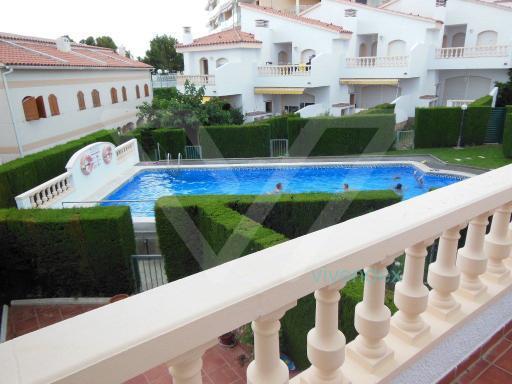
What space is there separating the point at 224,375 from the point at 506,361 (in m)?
4.63

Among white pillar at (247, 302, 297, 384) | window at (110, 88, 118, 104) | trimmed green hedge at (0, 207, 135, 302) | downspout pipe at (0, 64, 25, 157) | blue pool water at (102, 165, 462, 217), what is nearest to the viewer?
white pillar at (247, 302, 297, 384)

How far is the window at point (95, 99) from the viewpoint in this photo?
28875mm

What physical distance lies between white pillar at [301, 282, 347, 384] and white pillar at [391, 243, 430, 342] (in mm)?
553

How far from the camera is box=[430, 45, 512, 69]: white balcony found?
2708cm

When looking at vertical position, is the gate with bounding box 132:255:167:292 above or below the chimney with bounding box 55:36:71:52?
below

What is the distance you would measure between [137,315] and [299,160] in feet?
68.8

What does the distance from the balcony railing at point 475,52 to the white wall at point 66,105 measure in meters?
26.1

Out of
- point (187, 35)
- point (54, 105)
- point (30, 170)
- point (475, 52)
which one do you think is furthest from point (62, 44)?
point (475, 52)

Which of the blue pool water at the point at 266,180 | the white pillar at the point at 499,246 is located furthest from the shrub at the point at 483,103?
the white pillar at the point at 499,246

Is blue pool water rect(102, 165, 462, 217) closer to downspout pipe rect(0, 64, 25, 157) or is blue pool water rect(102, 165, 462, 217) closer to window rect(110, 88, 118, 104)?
downspout pipe rect(0, 64, 25, 157)

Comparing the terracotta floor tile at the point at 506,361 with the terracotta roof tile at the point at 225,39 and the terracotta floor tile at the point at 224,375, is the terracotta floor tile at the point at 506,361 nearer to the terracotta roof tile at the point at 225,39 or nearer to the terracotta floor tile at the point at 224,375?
the terracotta floor tile at the point at 224,375

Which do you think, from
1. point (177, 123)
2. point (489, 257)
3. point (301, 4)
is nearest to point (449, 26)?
point (301, 4)

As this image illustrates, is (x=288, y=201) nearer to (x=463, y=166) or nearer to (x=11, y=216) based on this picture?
(x=11, y=216)

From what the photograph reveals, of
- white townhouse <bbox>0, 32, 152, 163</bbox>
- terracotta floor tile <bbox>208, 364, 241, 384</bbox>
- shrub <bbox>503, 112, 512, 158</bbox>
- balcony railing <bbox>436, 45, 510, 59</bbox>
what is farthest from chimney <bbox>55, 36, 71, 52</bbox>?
terracotta floor tile <bbox>208, 364, 241, 384</bbox>
